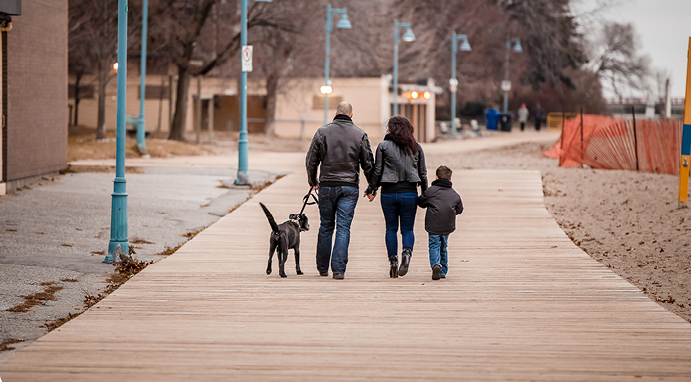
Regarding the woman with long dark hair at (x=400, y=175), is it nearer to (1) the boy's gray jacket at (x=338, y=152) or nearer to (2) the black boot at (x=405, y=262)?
(2) the black boot at (x=405, y=262)

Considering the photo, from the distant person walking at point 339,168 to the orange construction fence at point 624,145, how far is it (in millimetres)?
19063

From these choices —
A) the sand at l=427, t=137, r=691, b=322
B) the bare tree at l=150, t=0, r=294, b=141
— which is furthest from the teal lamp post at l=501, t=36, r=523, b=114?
the sand at l=427, t=137, r=691, b=322

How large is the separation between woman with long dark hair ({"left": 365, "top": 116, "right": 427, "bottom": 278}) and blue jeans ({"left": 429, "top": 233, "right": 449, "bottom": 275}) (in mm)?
209

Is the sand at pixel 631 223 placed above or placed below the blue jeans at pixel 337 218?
below

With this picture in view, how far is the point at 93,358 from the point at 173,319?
1.31 metres

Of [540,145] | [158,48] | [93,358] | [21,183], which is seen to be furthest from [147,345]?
[540,145]

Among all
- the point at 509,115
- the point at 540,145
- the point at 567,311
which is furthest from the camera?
the point at 509,115

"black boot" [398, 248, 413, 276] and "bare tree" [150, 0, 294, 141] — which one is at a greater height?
"bare tree" [150, 0, 294, 141]

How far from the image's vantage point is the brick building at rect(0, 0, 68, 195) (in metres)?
17.2

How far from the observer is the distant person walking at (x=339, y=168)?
950cm

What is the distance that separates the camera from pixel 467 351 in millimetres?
6645

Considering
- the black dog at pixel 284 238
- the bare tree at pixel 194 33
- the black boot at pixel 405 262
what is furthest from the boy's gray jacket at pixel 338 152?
the bare tree at pixel 194 33

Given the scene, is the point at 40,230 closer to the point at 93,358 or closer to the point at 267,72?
the point at 93,358

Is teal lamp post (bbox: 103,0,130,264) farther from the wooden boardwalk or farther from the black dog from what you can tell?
the black dog
